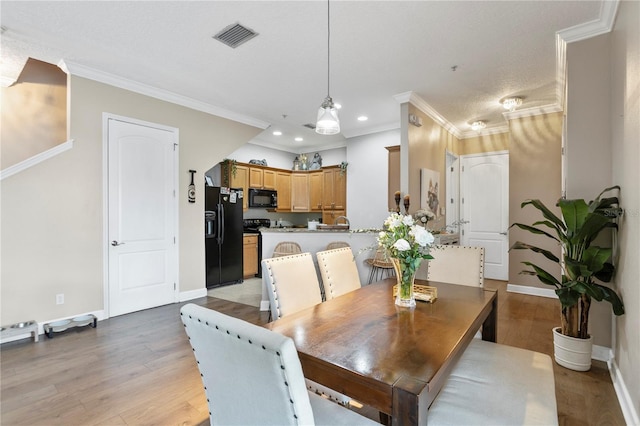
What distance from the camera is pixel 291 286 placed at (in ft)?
6.37

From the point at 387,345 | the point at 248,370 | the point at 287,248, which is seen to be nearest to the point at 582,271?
the point at 387,345

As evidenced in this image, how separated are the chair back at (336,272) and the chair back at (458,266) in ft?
2.10

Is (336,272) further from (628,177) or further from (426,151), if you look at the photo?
(426,151)

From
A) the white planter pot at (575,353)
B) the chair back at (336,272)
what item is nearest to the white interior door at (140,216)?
the chair back at (336,272)

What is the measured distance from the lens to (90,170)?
11.8ft

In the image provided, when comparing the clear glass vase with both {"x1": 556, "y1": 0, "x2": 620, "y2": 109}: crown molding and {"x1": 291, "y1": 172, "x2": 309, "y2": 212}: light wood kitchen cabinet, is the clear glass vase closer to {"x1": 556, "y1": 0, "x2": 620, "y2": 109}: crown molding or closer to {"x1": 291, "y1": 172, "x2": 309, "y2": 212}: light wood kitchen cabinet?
{"x1": 556, "y1": 0, "x2": 620, "y2": 109}: crown molding

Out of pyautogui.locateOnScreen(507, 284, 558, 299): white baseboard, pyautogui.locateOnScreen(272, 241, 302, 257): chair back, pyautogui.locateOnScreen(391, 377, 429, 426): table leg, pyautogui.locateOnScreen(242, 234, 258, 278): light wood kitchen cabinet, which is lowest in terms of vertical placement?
pyautogui.locateOnScreen(507, 284, 558, 299): white baseboard

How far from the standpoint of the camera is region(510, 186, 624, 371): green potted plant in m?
2.22

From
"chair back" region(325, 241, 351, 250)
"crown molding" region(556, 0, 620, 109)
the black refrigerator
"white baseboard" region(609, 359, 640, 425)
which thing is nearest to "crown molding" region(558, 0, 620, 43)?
"crown molding" region(556, 0, 620, 109)

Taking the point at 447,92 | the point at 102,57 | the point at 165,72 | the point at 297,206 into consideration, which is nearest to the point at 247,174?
the point at 297,206

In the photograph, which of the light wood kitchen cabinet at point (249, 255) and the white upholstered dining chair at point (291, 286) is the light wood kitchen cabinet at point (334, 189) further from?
the white upholstered dining chair at point (291, 286)

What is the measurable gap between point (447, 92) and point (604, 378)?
3.42 m

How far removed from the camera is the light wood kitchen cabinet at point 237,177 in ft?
19.8

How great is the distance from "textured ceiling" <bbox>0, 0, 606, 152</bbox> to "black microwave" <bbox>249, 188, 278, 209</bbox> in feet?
7.35
